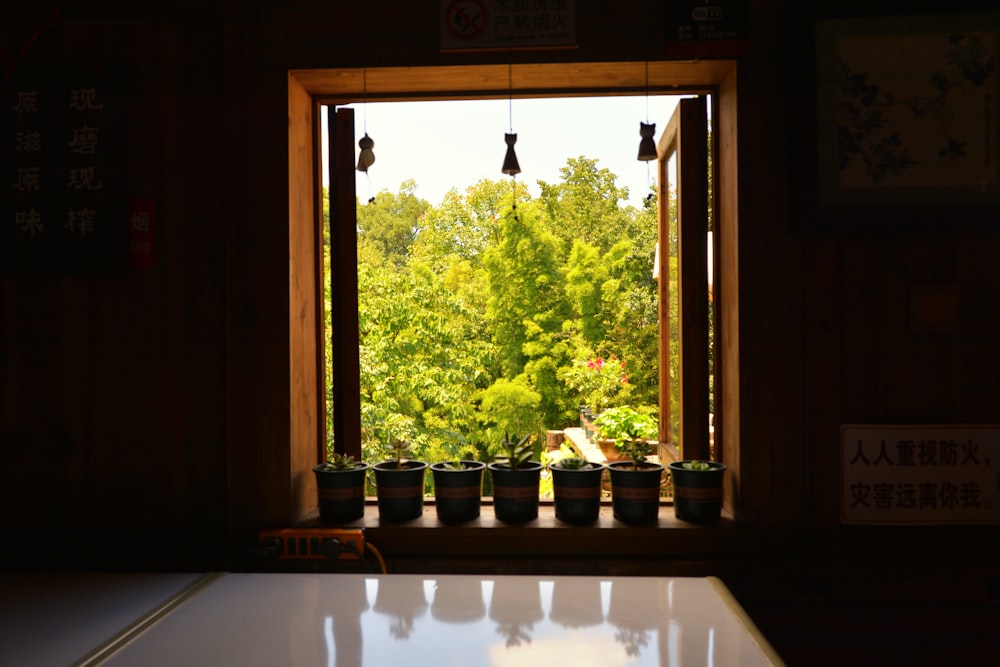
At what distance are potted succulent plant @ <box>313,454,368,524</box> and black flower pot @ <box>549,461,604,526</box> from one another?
1.75 feet

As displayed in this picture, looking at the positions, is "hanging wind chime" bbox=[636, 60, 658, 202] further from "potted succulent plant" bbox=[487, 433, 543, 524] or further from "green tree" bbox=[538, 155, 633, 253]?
"potted succulent plant" bbox=[487, 433, 543, 524]

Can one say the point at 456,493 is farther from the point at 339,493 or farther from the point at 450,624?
the point at 450,624

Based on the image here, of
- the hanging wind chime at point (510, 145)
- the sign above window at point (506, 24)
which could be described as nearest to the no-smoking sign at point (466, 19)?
the sign above window at point (506, 24)

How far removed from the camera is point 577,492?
203 centimetres

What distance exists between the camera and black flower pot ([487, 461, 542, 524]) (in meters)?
2.05

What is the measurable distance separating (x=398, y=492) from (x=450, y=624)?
0.74 metres
